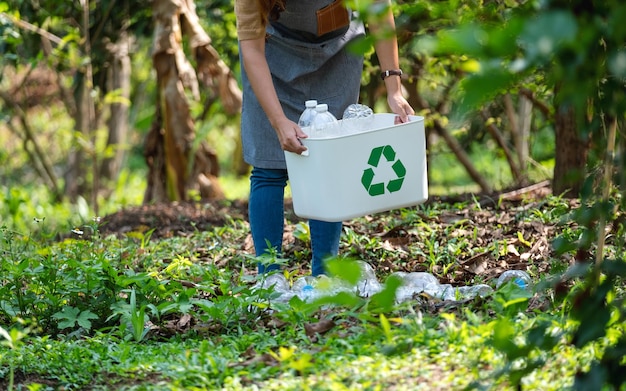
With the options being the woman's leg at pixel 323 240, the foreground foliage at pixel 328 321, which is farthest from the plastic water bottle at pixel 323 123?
the foreground foliage at pixel 328 321

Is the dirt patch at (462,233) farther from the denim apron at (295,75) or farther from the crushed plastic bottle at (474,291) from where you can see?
the denim apron at (295,75)

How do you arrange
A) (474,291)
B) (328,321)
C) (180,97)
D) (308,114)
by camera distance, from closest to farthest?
(328,321), (474,291), (308,114), (180,97)

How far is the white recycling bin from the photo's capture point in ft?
9.47

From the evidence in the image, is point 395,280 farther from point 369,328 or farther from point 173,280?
point 173,280

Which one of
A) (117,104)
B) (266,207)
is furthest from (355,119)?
(117,104)

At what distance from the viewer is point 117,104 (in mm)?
9359

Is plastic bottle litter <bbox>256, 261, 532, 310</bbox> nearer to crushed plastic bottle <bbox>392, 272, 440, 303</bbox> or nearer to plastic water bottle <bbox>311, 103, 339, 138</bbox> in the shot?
crushed plastic bottle <bbox>392, 272, 440, 303</bbox>

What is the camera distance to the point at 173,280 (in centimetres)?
312

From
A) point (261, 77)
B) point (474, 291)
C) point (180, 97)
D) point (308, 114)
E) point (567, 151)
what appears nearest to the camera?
point (474, 291)

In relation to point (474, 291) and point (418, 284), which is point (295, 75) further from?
point (474, 291)

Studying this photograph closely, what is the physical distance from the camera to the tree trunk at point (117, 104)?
7.33m

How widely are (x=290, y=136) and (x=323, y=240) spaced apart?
63cm

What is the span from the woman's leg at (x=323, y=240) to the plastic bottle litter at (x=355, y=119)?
15.5 inches

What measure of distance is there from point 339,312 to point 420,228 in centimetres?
131
